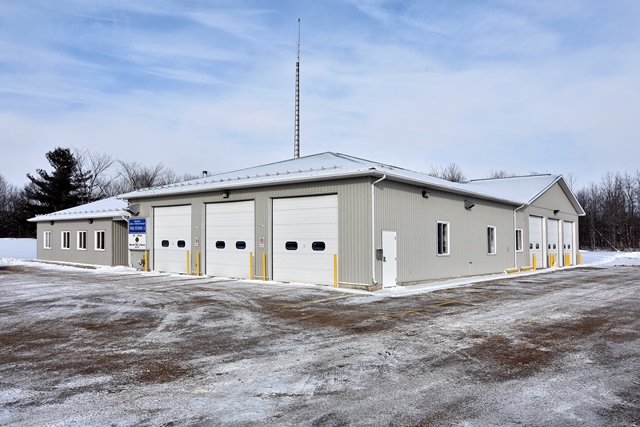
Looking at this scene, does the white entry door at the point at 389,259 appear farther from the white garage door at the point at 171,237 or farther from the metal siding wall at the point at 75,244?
the metal siding wall at the point at 75,244

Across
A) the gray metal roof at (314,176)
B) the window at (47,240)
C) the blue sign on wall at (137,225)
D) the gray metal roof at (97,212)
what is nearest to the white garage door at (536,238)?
the gray metal roof at (314,176)

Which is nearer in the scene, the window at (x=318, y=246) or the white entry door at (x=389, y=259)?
the white entry door at (x=389, y=259)

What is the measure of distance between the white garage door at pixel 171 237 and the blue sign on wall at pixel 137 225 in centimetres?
A: 55

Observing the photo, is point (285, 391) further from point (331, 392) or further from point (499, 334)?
point (499, 334)

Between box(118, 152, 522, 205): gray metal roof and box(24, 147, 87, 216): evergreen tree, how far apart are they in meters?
32.5

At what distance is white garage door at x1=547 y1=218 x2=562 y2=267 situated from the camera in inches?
1071

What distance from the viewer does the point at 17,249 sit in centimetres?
3853

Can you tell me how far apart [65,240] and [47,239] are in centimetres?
271

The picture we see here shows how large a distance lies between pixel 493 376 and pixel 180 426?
3308mm

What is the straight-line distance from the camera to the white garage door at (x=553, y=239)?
27.2 m

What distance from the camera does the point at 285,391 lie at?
4.70m

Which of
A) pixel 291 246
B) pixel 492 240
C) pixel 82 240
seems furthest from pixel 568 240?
pixel 82 240

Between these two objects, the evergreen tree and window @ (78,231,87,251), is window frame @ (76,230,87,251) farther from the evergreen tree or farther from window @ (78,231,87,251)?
the evergreen tree

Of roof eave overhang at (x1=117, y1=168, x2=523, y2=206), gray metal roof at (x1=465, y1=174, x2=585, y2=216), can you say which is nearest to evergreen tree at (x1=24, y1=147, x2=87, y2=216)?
roof eave overhang at (x1=117, y1=168, x2=523, y2=206)
